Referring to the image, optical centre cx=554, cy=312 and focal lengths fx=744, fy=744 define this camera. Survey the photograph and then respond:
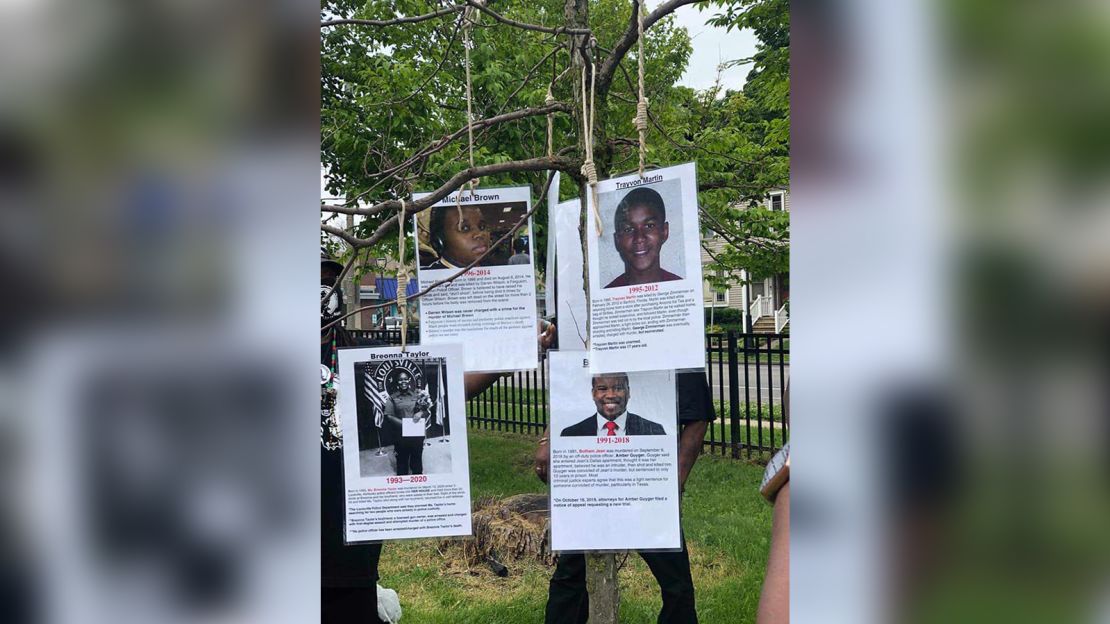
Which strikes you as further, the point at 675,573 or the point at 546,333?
the point at 675,573

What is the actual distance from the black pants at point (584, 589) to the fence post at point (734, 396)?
470 cm

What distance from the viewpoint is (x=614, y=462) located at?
1.41 metres

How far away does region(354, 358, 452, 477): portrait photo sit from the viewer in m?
1.48

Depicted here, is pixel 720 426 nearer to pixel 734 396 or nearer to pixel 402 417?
pixel 734 396

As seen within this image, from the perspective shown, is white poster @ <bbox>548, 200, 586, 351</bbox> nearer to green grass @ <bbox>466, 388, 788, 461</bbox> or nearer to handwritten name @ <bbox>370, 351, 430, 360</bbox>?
handwritten name @ <bbox>370, 351, 430, 360</bbox>

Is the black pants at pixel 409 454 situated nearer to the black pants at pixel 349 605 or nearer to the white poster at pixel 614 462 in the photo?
the white poster at pixel 614 462

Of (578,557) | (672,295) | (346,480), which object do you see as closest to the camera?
(672,295)

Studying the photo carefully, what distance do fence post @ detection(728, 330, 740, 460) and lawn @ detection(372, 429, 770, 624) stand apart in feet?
2.09

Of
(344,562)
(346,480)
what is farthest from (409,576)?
(346,480)

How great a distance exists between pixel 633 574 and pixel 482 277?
13.5 feet

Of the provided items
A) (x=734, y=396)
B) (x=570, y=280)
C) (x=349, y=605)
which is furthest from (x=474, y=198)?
(x=734, y=396)
